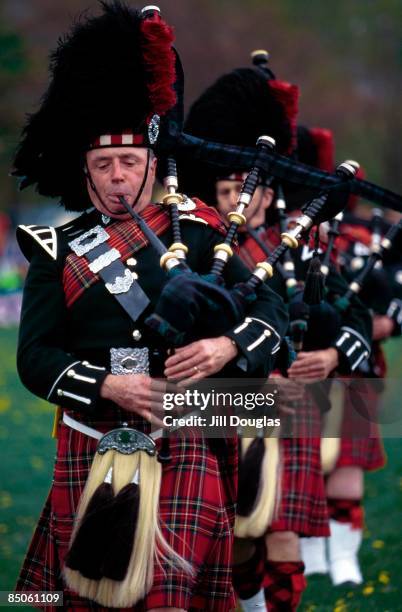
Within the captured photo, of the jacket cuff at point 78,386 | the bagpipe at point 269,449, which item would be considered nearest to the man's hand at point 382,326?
the bagpipe at point 269,449

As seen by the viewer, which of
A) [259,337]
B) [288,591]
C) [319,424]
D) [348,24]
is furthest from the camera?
[348,24]

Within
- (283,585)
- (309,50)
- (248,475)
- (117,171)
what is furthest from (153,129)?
(309,50)

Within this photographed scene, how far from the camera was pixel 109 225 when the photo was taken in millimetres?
4363

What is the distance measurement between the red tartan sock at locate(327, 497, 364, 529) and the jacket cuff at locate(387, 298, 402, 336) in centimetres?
103

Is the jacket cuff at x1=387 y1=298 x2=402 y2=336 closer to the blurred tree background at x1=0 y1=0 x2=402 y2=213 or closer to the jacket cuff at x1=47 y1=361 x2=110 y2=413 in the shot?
the jacket cuff at x1=47 y1=361 x2=110 y2=413

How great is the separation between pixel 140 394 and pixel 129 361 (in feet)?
0.68

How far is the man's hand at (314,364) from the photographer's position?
5.46m

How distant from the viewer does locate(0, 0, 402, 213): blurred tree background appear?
30.2 m

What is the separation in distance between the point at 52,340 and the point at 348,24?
29.3 metres

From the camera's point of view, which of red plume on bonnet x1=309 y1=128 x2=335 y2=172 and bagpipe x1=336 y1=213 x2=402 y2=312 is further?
red plume on bonnet x1=309 y1=128 x2=335 y2=172

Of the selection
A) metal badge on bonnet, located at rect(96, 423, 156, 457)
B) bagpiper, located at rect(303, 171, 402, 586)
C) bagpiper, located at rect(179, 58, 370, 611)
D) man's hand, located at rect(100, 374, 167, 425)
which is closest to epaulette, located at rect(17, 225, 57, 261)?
man's hand, located at rect(100, 374, 167, 425)

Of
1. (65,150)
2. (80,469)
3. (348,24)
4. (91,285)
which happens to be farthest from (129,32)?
(348,24)

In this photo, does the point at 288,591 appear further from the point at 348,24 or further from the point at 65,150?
the point at 348,24

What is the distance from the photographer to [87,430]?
13.9ft
